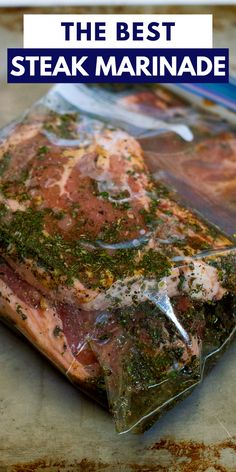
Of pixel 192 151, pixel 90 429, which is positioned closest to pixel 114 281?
pixel 90 429

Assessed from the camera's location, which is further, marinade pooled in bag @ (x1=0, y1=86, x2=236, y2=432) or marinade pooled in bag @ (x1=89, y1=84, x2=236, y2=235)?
marinade pooled in bag @ (x1=89, y1=84, x2=236, y2=235)

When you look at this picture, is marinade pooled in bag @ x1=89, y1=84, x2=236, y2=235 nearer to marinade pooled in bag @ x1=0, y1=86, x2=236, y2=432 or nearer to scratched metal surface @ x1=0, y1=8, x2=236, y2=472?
marinade pooled in bag @ x1=0, y1=86, x2=236, y2=432

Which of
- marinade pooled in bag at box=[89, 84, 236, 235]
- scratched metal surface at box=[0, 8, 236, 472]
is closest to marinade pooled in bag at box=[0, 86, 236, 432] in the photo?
scratched metal surface at box=[0, 8, 236, 472]

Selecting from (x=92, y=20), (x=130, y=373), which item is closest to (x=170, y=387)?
(x=130, y=373)

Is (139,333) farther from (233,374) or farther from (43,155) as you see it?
(43,155)

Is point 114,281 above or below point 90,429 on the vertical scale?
above

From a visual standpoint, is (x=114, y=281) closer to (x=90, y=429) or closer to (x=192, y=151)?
(x=90, y=429)

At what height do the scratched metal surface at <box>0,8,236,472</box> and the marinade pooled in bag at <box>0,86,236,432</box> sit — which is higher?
the marinade pooled in bag at <box>0,86,236,432</box>
